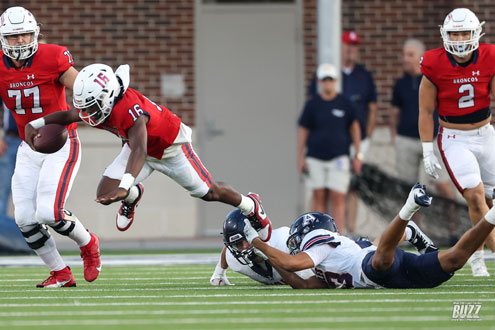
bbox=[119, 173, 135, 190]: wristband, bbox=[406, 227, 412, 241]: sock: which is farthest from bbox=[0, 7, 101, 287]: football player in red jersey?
bbox=[406, 227, 412, 241]: sock

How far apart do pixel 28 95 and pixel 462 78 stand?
3.20 metres

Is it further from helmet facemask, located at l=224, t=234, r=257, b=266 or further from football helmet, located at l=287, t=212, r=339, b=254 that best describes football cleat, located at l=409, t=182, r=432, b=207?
helmet facemask, located at l=224, t=234, r=257, b=266

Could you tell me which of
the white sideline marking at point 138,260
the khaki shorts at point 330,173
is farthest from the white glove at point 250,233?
the khaki shorts at point 330,173

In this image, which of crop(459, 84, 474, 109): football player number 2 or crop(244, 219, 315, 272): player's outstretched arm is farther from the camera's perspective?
crop(459, 84, 474, 109): football player number 2

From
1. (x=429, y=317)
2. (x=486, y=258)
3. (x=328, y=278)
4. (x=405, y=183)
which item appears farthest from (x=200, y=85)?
(x=429, y=317)

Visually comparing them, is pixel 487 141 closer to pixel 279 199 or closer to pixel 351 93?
pixel 351 93

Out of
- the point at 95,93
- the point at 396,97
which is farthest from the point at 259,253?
the point at 396,97

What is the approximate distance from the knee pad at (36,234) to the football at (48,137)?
1.90 ft

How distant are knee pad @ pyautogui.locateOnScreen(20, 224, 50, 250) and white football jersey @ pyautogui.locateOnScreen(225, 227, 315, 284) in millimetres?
1330

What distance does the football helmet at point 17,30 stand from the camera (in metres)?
7.62

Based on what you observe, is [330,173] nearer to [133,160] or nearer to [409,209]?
[133,160]

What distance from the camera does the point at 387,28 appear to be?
46.5 ft

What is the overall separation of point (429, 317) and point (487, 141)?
2.93 metres

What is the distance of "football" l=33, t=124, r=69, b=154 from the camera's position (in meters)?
7.49
